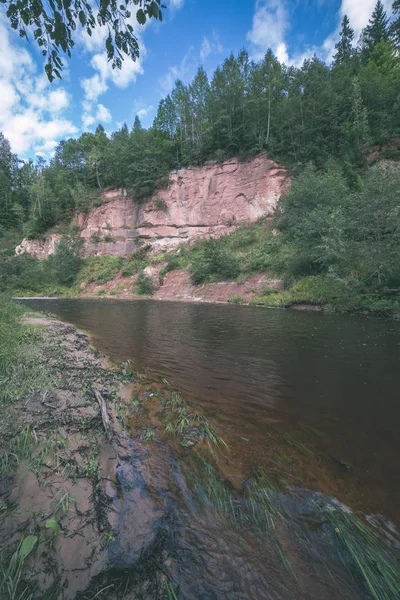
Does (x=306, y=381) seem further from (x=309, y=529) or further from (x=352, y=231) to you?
(x=352, y=231)

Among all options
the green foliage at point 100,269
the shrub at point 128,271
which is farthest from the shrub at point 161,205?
the shrub at point 128,271

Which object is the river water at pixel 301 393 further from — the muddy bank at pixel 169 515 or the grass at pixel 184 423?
the grass at pixel 184 423

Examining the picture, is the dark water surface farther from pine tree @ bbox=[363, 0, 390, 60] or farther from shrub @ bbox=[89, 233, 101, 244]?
pine tree @ bbox=[363, 0, 390, 60]

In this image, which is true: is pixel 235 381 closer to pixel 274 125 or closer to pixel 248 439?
pixel 248 439

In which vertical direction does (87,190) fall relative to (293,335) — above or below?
above

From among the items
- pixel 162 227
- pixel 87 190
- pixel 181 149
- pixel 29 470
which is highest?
pixel 181 149

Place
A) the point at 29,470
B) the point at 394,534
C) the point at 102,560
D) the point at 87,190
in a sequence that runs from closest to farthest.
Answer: the point at 102,560 → the point at 394,534 → the point at 29,470 → the point at 87,190

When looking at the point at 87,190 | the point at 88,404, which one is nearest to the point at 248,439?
the point at 88,404

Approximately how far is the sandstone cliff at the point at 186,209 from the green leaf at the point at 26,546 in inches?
1328

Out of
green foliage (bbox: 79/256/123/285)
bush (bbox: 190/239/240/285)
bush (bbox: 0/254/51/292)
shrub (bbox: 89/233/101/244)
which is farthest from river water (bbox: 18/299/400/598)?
shrub (bbox: 89/233/101/244)

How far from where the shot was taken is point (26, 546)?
1.79 metres

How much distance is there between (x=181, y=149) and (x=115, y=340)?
3817cm

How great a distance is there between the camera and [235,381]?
19.3ft

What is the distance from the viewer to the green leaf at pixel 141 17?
263 cm
